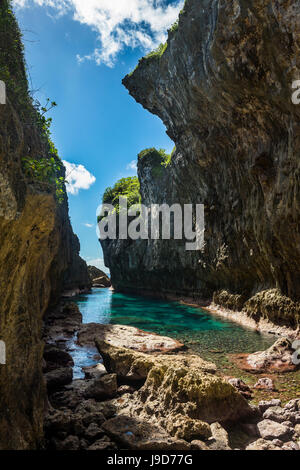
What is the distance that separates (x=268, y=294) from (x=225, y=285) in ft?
25.2

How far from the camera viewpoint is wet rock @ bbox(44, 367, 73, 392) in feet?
24.6

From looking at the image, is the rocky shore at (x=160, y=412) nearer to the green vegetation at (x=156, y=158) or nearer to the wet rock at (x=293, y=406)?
the wet rock at (x=293, y=406)

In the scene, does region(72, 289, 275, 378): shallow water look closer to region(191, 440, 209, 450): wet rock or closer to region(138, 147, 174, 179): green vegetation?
region(191, 440, 209, 450): wet rock

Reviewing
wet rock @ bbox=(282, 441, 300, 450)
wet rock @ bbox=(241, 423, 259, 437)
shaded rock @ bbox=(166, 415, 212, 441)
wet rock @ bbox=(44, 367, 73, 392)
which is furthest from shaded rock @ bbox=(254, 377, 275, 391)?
wet rock @ bbox=(44, 367, 73, 392)

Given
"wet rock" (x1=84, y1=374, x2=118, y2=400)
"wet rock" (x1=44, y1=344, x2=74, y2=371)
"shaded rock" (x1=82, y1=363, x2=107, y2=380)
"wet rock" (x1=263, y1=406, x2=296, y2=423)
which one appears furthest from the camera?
"wet rock" (x1=44, y1=344, x2=74, y2=371)

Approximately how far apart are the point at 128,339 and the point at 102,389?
20.3 ft

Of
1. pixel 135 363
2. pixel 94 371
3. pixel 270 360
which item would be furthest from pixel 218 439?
pixel 270 360

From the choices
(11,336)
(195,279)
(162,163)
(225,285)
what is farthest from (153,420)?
(162,163)

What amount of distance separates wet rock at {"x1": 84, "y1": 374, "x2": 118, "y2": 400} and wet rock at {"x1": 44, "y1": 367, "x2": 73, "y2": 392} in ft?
3.19

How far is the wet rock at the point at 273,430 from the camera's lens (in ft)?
17.1

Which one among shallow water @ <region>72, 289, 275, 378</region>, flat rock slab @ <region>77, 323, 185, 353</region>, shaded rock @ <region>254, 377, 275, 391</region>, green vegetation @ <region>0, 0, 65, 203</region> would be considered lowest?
shallow water @ <region>72, 289, 275, 378</region>

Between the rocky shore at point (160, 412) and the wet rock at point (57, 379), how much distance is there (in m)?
0.02

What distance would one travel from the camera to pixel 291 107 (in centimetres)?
1181

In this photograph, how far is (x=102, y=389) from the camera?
6926 millimetres
